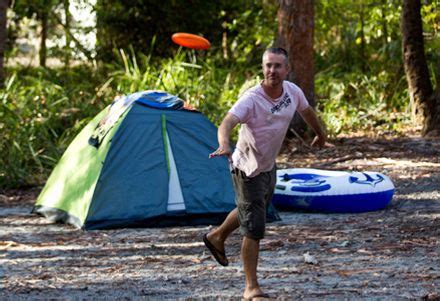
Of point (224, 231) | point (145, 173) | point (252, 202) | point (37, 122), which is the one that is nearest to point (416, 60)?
point (37, 122)

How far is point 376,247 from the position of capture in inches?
291

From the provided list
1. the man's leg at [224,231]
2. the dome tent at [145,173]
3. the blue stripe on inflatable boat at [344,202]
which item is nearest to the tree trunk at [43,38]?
the dome tent at [145,173]

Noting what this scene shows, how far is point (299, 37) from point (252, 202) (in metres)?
8.19

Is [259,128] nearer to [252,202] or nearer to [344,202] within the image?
[252,202]

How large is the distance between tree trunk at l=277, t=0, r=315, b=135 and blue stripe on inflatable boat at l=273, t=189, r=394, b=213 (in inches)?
172

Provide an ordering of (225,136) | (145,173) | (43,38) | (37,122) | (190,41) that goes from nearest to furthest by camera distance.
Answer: (225,136) → (145,173) → (190,41) → (37,122) → (43,38)

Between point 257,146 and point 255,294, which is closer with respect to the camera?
point 255,294

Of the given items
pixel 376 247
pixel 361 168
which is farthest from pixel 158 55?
pixel 376 247

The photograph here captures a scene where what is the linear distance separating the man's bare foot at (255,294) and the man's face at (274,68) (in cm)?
117

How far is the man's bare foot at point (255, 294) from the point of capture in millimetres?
5422

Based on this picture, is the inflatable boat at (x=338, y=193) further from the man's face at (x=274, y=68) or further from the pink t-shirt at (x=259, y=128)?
the man's face at (x=274, y=68)

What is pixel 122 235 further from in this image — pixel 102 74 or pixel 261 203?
pixel 102 74

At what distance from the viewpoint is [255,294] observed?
5.43 meters

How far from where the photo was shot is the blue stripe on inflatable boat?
30.2 ft
